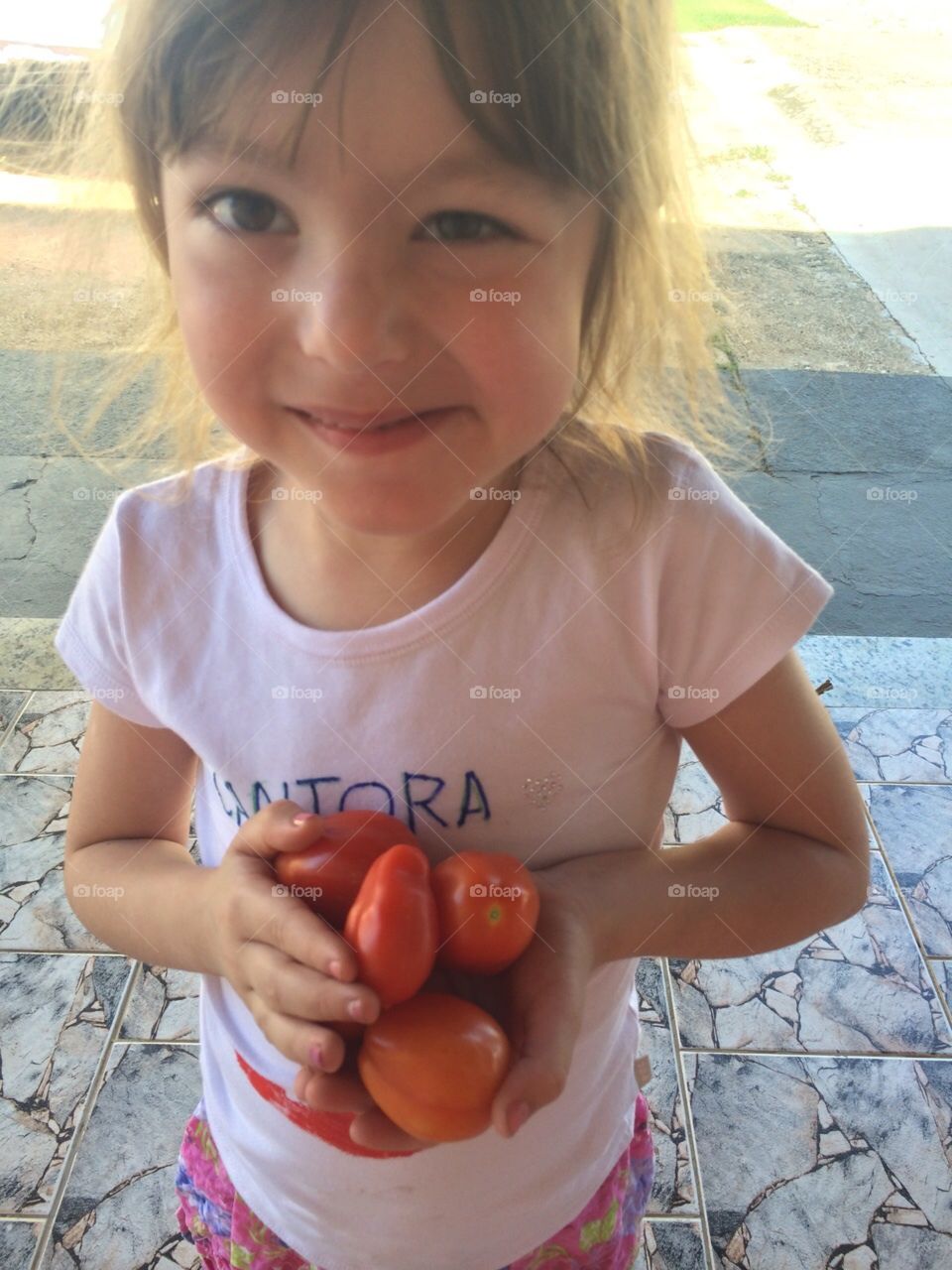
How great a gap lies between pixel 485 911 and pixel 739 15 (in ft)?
24.1

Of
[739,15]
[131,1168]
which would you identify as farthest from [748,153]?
[131,1168]

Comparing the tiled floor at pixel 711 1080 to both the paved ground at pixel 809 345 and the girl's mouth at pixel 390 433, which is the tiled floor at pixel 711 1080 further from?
the girl's mouth at pixel 390 433

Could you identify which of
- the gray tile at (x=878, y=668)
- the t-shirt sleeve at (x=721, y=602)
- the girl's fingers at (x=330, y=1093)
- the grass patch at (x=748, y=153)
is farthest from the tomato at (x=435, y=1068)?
the grass patch at (x=748, y=153)

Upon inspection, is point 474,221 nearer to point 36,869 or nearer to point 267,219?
point 267,219

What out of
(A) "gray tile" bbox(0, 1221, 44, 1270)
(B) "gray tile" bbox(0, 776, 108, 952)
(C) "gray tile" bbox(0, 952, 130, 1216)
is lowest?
(B) "gray tile" bbox(0, 776, 108, 952)

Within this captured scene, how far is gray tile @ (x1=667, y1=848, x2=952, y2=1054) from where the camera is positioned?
57.4 inches

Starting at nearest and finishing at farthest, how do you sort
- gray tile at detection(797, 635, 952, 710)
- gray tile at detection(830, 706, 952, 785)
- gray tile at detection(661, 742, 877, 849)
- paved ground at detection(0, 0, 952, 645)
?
gray tile at detection(661, 742, 877, 849), gray tile at detection(830, 706, 952, 785), gray tile at detection(797, 635, 952, 710), paved ground at detection(0, 0, 952, 645)

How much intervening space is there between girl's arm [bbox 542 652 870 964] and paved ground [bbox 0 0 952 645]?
389mm

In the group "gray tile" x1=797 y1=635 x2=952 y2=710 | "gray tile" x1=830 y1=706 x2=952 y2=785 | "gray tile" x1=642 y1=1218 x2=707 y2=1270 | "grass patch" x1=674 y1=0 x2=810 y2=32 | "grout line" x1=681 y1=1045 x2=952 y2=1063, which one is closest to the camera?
"gray tile" x1=642 y1=1218 x2=707 y2=1270

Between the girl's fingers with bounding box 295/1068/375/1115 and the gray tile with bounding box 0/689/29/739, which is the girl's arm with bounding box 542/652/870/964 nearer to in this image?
the girl's fingers with bounding box 295/1068/375/1115

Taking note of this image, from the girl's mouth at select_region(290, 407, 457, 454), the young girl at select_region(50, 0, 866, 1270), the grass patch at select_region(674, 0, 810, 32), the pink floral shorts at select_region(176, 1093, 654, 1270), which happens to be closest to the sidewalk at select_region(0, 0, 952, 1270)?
the young girl at select_region(50, 0, 866, 1270)

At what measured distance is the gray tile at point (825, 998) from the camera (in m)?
1.46

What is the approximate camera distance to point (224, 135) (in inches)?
21.1

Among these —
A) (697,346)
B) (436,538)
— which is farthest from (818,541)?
(436,538)
